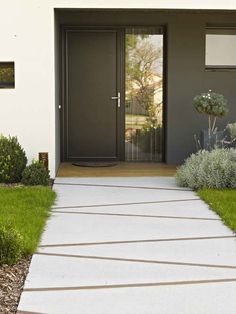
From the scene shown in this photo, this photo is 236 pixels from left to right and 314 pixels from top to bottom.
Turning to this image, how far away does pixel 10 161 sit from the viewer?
862cm

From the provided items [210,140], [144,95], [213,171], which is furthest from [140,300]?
[144,95]

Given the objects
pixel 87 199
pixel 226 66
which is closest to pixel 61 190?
pixel 87 199

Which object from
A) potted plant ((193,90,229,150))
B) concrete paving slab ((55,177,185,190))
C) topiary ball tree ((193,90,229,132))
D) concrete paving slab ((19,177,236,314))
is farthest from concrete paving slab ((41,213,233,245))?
topiary ball tree ((193,90,229,132))

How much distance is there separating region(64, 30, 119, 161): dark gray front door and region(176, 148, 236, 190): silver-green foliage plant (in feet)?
10.3

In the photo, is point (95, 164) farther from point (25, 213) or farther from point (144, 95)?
point (25, 213)

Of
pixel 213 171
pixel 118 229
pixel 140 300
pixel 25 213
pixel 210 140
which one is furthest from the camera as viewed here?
pixel 210 140

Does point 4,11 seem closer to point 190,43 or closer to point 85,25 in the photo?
point 85,25

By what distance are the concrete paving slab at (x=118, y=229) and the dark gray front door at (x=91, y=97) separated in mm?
4625

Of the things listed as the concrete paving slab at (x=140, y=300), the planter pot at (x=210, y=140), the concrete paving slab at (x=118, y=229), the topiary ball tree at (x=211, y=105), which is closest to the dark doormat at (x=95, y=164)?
the planter pot at (x=210, y=140)

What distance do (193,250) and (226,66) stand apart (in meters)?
6.19

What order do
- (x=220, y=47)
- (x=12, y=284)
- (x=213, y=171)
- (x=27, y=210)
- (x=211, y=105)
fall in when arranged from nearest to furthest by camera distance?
1. (x=12, y=284)
2. (x=27, y=210)
3. (x=213, y=171)
4. (x=211, y=105)
5. (x=220, y=47)

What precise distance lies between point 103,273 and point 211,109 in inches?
219

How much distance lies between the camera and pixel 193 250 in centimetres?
549

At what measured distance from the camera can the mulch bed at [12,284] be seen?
415 cm
